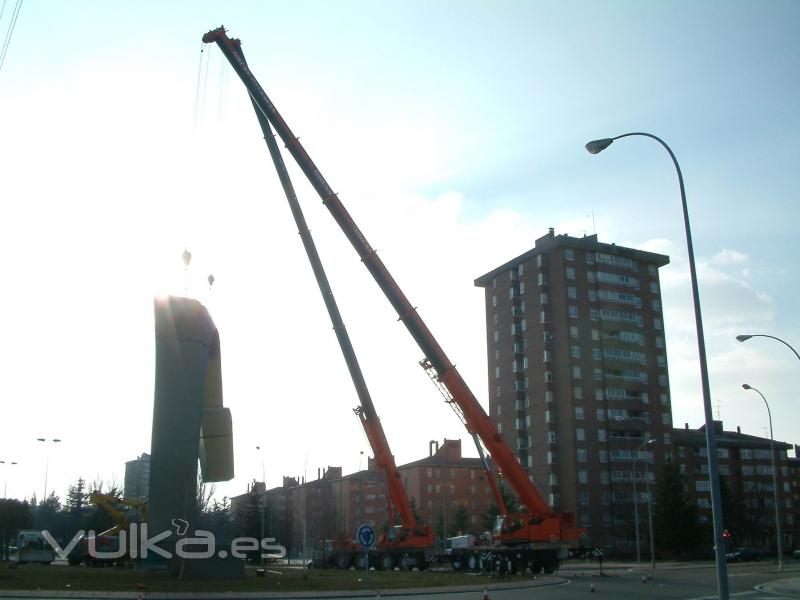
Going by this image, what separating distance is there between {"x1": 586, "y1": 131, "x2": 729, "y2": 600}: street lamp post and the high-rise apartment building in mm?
70263

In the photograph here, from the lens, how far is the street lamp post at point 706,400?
16428 mm

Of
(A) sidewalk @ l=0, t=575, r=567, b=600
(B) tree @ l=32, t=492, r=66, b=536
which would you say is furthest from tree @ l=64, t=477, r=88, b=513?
(A) sidewalk @ l=0, t=575, r=567, b=600

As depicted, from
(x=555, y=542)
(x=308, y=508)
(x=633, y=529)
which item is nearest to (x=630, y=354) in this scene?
(x=633, y=529)

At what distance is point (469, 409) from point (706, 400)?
21.0 m

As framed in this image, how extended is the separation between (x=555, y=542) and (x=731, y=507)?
49.3m

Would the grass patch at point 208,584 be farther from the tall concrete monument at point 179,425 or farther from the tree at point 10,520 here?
the tree at point 10,520

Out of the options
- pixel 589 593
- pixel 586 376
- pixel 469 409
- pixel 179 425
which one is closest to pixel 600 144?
pixel 589 593

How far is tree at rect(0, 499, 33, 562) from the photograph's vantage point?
219 ft

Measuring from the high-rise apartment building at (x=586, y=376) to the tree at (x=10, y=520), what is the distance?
159 feet

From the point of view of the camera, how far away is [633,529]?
276ft

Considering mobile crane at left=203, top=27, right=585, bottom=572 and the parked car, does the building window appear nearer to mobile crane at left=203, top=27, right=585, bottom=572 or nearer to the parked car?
the parked car

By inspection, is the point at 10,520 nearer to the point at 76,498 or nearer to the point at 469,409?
the point at 76,498

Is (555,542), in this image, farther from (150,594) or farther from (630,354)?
(630,354)

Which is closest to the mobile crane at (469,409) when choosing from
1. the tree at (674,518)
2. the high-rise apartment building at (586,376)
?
the tree at (674,518)
